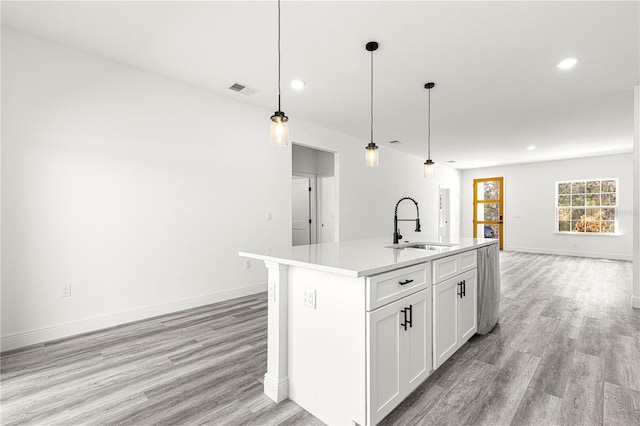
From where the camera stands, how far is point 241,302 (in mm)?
3795

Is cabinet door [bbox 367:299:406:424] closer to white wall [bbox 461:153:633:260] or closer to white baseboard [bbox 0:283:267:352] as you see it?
white baseboard [bbox 0:283:267:352]

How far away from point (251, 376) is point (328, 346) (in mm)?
817

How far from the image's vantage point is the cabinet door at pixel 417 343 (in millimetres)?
1766

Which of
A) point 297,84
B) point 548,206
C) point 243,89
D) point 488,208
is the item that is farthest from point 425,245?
point 488,208

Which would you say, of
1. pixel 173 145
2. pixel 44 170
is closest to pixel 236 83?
pixel 173 145

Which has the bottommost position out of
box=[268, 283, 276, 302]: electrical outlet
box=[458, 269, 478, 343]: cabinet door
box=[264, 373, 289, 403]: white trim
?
box=[264, 373, 289, 403]: white trim

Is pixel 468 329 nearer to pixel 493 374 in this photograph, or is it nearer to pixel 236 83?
pixel 493 374

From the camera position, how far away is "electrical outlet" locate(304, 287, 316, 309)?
1.72 m

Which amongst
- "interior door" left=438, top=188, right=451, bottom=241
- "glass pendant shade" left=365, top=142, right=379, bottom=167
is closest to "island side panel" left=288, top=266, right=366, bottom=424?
"glass pendant shade" left=365, top=142, right=379, bottom=167

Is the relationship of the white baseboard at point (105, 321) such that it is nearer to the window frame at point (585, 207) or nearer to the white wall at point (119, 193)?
the white wall at point (119, 193)

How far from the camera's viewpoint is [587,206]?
25.5 ft

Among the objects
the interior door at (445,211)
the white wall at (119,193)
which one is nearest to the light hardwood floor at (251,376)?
the white wall at (119,193)

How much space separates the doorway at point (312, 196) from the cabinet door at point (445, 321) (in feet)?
13.7

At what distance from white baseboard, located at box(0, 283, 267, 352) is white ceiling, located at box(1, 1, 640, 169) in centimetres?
252
